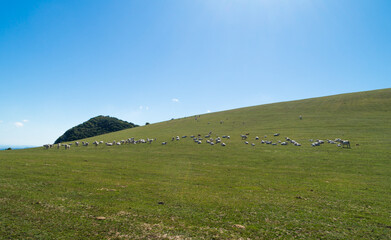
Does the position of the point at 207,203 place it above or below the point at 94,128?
below

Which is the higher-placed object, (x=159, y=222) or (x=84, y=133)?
(x=84, y=133)

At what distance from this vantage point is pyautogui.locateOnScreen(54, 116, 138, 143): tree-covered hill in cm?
12976

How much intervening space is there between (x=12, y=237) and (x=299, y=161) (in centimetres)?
3275

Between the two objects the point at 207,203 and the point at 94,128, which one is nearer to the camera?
the point at 207,203

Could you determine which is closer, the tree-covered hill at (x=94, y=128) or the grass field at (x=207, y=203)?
the grass field at (x=207, y=203)

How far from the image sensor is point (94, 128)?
140500 mm

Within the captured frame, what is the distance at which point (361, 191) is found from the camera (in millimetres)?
17141

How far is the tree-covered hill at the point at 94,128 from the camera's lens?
426 ft

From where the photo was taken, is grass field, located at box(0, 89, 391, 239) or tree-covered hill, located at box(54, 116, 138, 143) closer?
grass field, located at box(0, 89, 391, 239)

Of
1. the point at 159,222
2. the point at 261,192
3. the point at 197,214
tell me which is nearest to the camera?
the point at 159,222

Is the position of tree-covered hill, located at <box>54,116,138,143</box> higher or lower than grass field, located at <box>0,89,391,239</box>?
higher

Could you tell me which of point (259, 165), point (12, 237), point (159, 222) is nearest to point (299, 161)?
point (259, 165)

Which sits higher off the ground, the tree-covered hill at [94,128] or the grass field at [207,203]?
the tree-covered hill at [94,128]

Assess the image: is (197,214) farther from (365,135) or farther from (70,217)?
(365,135)
